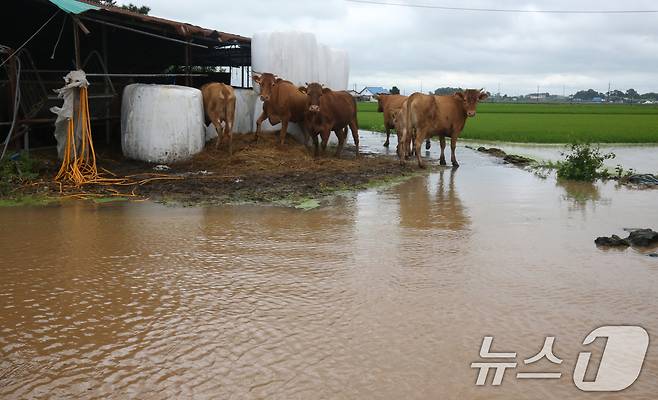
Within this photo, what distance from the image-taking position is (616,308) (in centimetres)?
429

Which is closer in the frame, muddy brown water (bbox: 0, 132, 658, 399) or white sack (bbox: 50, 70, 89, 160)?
muddy brown water (bbox: 0, 132, 658, 399)

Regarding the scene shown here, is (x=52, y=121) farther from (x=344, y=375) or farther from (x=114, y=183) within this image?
(x=344, y=375)

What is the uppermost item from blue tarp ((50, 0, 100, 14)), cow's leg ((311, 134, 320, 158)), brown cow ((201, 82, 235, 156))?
blue tarp ((50, 0, 100, 14))

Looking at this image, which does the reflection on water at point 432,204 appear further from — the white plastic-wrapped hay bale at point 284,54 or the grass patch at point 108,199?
the white plastic-wrapped hay bale at point 284,54

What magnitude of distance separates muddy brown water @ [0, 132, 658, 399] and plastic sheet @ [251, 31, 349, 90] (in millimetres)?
7519

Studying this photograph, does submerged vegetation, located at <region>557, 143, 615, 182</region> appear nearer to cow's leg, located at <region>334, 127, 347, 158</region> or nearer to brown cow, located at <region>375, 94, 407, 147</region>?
cow's leg, located at <region>334, 127, 347, 158</region>

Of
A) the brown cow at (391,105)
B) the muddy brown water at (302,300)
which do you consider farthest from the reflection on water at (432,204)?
the brown cow at (391,105)

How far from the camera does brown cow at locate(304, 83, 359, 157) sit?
12.5 meters

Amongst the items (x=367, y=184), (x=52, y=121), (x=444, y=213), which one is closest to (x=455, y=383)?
(x=444, y=213)

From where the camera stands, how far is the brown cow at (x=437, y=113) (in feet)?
41.1

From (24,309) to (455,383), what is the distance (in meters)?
2.85

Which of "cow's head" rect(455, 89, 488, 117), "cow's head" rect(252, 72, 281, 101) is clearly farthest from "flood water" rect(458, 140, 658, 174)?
"cow's head" rect(252, 72, 281, 101)

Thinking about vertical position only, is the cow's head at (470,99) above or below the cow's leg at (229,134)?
above

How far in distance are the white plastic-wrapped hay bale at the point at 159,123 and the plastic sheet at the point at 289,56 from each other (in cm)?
326
